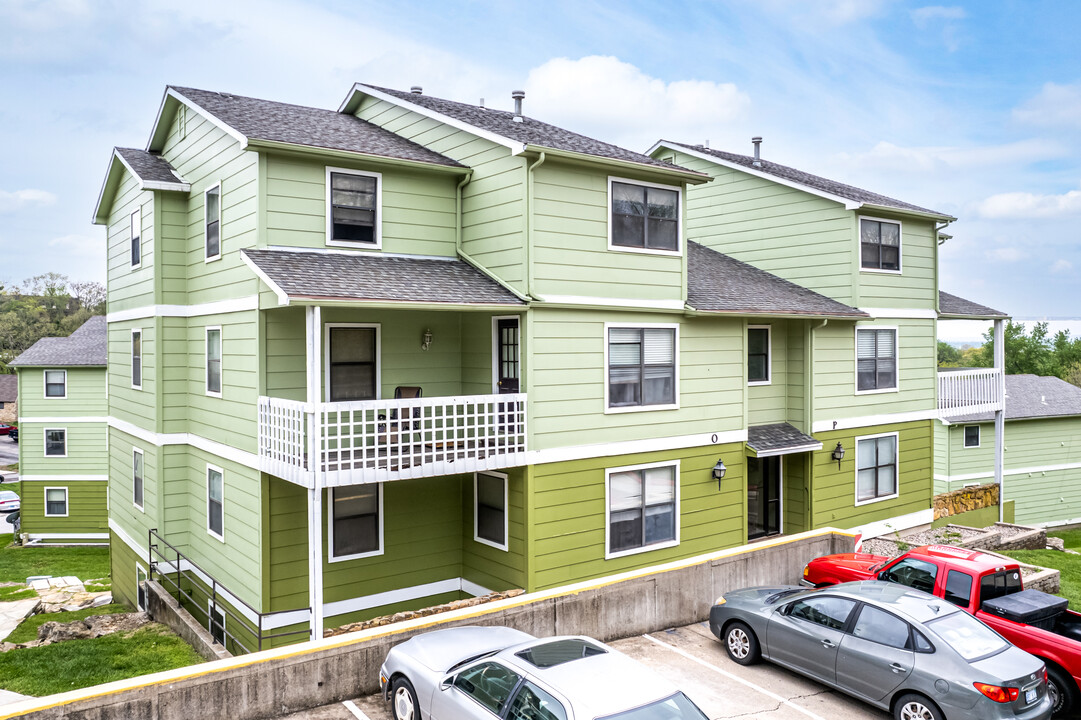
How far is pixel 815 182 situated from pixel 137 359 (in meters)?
18.3

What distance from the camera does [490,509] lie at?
14.2 meters

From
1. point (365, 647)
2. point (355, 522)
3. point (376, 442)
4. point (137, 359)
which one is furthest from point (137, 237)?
point (365, 647)

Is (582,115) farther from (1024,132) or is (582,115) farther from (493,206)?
(493,206)

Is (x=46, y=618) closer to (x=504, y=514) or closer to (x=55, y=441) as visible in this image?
(x=504, y=514)

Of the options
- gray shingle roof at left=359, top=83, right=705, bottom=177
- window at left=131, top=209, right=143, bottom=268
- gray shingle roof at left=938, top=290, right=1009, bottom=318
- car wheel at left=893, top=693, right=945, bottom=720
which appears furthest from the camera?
gray shingle roof at left=938, top=290, right=1009, bottom=318

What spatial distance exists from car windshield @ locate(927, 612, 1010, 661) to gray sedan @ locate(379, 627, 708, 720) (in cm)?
370

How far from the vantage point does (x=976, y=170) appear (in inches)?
2606

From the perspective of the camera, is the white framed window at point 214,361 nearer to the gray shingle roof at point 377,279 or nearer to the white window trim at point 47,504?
the gray shingle roof at point 377,279

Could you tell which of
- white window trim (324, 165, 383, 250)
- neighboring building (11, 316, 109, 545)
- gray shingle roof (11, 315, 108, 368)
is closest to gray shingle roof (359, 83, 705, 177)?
white window trim (324, 165, 383, 250)

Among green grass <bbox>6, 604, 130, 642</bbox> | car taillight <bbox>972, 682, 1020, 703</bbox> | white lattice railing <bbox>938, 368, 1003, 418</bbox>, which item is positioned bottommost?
green grass <bbox>6, 604, 130, 642</bbox>

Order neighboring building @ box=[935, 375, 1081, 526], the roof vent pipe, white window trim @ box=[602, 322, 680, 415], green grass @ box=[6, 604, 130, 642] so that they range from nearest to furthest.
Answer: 1. white window trim @ box=[602, 322, 680, 415]
2. the roof vent pipe
3. green grass @ box=[6, 604, 130, 642]
4. neighboring building @ box=[935, 375, 1081, 526]

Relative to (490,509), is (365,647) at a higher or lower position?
lower

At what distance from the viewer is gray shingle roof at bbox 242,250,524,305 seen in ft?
37.2

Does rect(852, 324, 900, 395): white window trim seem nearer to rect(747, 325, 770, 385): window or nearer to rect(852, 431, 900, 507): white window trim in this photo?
rect(852, 431, 900, 507): white window trim
